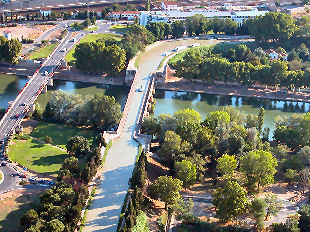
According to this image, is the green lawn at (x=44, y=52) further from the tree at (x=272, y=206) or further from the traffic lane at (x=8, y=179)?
the tree at (x=272, y=206)

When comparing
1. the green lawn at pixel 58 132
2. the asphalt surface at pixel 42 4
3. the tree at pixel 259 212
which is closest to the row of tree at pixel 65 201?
the green lawn at pixel 58 132

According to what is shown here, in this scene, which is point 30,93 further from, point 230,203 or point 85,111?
point 230,203

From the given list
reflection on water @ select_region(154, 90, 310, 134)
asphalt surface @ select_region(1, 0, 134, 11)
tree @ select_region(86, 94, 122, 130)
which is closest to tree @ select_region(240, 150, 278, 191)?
tree @ select_region(86, 94, 122, 130)

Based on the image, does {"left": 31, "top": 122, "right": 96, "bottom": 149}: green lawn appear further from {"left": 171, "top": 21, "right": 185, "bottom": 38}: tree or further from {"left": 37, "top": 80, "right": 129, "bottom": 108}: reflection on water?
{"left": 171, "top": 21, "right": 185, "bottom": 38}: tree

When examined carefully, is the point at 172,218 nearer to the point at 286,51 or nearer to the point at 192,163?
the point at 192,163

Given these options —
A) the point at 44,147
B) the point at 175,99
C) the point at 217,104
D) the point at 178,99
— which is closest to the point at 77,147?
the point at 44,147

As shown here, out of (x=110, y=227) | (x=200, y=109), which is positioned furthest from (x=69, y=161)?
(x=200, y=109)
